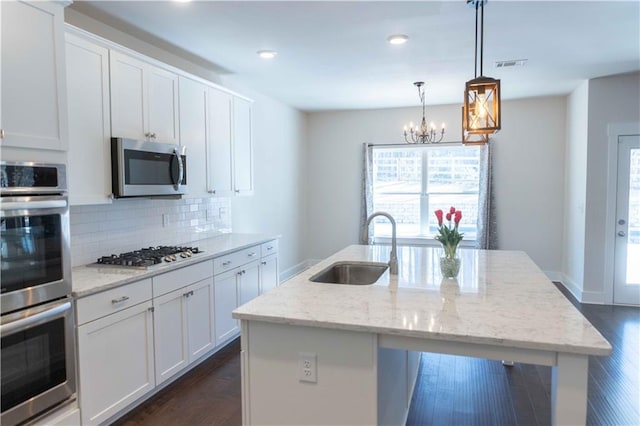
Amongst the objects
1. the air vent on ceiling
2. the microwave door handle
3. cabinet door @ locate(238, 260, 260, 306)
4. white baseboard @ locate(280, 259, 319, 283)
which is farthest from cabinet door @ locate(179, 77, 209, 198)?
the air vent on ceiling

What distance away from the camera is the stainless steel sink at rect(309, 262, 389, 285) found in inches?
111

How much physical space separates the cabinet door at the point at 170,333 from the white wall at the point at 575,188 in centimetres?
458

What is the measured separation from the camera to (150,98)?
306 cm

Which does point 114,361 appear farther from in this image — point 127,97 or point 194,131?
point 194,131

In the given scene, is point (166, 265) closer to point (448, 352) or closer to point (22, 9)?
point (22, 9)

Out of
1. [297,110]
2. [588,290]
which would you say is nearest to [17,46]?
[297,110]

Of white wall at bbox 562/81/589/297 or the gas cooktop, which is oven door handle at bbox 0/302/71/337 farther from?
white wall at bbox 562/81/589/297

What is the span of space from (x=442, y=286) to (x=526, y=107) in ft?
15.4

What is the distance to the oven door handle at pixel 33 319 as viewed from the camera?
6.05ft

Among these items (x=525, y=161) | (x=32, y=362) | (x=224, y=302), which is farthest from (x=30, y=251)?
(x=525, y=161)

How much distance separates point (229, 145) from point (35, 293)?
2.40 m

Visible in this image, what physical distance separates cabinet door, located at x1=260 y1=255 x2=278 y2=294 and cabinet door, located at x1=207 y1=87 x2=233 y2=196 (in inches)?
31.1

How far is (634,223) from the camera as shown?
481 centimetres

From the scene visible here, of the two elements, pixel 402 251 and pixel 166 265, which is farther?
pixel 402 251
